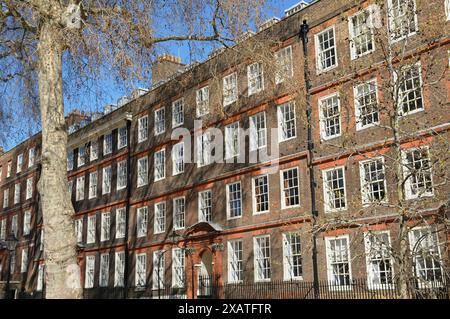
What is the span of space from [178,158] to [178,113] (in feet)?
8.12

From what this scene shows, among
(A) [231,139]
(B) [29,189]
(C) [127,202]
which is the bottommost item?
(C) [127,202]

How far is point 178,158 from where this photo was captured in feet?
84.5

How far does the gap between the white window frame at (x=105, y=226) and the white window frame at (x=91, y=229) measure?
41.0 inches

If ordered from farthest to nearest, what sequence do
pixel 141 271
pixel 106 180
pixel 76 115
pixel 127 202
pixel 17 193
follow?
pixel 17 193 < pixel 106 180 < pixel 127 202 < pixel 141 271 < pixel 76 115

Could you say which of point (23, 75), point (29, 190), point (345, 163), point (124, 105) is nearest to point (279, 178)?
point (345, 163)

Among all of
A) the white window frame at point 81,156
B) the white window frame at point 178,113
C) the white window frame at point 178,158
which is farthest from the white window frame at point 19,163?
the white window frame at point 178,158

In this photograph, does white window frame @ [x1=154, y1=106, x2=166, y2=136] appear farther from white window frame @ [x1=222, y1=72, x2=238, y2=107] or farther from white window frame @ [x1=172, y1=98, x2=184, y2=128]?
white window frame @ [x1=222, y1=72, x2=238, y2=107]

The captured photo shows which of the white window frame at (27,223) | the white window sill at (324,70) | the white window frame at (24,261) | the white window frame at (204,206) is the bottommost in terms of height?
the white window frame at (24,261)

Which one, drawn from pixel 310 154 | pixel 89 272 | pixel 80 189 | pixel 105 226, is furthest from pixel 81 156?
pixel 310 154

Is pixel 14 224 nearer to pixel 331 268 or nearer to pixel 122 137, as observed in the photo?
pixel 122 137

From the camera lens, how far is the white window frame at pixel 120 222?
29.4m

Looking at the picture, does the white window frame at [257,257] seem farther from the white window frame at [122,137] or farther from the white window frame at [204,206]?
the white window frame at [122,137]

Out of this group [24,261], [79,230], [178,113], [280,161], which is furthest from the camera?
[24,261]
